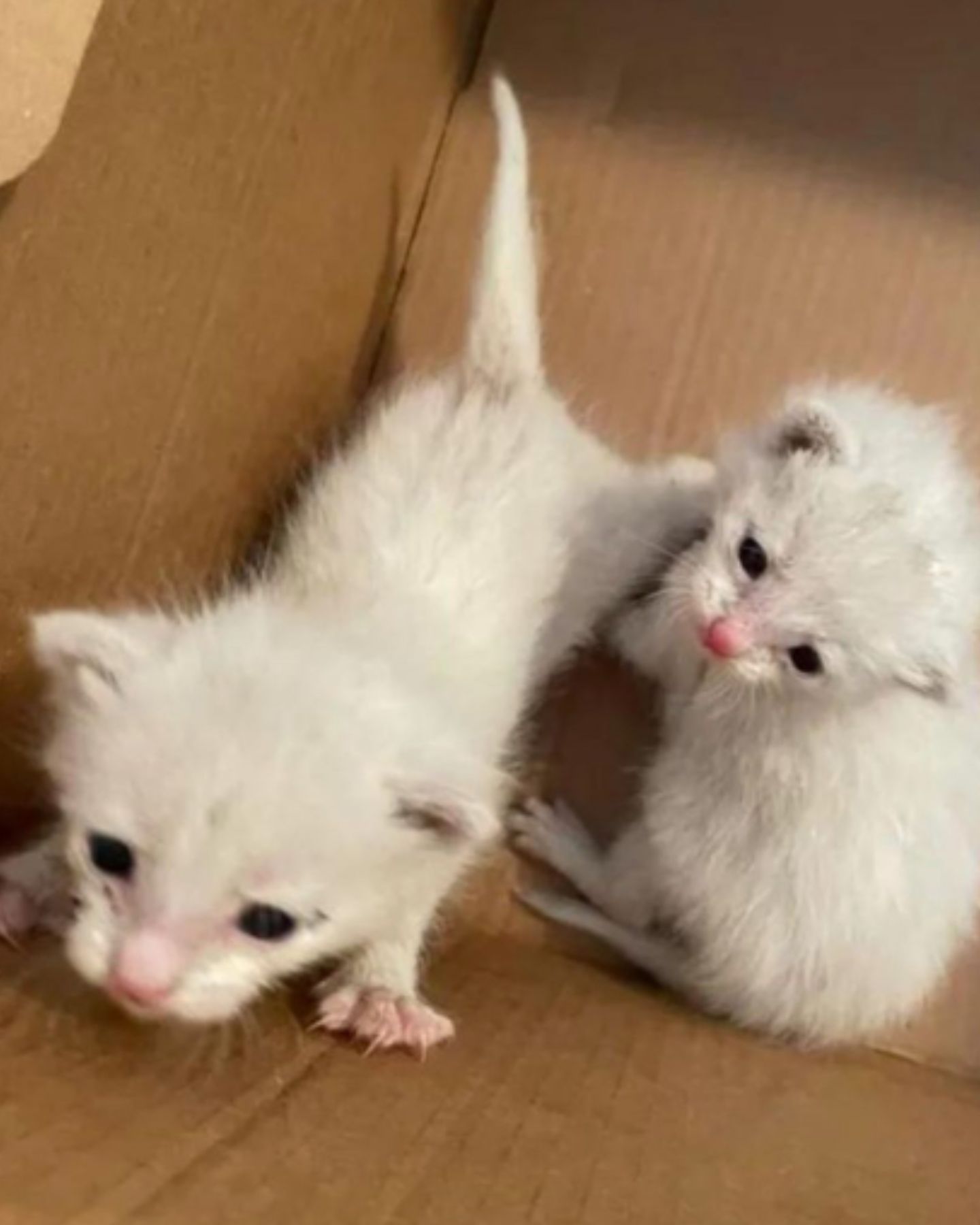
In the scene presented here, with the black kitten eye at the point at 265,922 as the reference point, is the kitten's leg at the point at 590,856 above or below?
A: below

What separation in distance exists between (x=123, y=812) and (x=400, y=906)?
0.25 m

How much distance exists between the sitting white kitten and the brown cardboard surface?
14.3 inches

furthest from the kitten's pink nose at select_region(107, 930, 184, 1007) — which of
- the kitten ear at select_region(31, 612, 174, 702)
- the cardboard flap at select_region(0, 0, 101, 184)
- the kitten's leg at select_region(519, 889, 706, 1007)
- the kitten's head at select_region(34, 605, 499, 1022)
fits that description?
the kitten's leg at select_region(519, 889, 706, 1007)

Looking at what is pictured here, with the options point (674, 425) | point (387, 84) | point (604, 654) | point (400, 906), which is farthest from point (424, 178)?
point (400, 906)

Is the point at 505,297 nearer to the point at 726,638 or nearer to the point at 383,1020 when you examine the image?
the point at 726,638

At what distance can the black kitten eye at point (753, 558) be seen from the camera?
137 cm

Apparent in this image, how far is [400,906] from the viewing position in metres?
1.31

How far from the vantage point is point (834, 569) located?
1.34 m

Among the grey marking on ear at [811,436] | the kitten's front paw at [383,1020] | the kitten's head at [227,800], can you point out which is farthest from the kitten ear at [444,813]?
the grey marking on ear at [811,436]

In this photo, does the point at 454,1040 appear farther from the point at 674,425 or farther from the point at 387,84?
the point at 387,84

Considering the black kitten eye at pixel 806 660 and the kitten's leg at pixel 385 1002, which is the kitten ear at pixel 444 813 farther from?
the black kitten eye at pixel 806 660

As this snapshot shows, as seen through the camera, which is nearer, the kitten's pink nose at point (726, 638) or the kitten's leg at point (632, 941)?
the kitten's pink nose at point (726, 638)

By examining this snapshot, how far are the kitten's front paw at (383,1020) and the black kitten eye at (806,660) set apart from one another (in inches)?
13.9

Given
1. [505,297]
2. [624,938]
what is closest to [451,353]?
[505,297]
